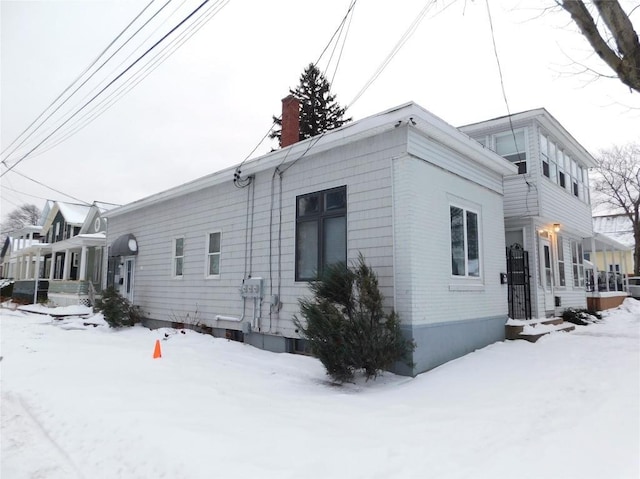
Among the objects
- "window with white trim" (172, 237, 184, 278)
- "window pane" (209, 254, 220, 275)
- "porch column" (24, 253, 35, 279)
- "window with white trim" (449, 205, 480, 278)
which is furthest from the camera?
"porch column" (24, 253, 35, 279)

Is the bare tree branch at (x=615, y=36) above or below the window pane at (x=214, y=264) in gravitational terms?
above

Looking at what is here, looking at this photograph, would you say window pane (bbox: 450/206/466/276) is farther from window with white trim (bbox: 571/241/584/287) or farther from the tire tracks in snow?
window with white trim (bbox: 571/241/584/287)

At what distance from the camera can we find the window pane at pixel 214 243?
36.9 feet

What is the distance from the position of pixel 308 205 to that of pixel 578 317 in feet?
31.1

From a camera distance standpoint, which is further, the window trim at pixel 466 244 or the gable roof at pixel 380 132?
the window trim at pixel 466 244

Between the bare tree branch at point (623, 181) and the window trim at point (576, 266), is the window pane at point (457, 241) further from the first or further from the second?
the bare tree branch at point (623, 181)

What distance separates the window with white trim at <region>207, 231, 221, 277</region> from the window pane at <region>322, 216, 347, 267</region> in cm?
396

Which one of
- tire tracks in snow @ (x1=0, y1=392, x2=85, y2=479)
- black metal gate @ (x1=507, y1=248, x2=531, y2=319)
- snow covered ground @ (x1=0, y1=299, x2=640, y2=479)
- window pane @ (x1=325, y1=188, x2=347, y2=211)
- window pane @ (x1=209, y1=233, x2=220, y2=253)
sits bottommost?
tire tracks in snow @ (x1=0, y1=392, x2=85, y2=479)

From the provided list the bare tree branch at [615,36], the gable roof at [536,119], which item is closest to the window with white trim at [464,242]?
the gable roof at [536,119]

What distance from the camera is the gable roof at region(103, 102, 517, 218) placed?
709 centimetres

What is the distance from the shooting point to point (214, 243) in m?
11.4

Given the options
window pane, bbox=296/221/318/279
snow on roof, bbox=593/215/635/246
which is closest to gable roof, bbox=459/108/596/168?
window pane, bbox=296/221/318/279

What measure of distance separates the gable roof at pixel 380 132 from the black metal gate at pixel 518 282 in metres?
2.71

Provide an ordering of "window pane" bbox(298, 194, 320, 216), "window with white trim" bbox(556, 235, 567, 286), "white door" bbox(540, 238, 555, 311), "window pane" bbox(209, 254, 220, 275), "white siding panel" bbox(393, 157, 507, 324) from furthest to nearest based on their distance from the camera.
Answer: "window with white trim" bbox(556, 235, 567, 286) → "white door" bbox(540, 238, 555, 311) → "window pane" bbox(209, 254, 220, 275) → "window pane" bbox(298, 194, 320, 216) → "white siding panel" bbox(393, 157, 507, 324)
